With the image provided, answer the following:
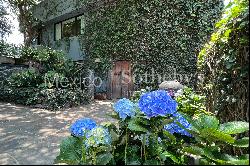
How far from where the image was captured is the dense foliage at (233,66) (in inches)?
90.7

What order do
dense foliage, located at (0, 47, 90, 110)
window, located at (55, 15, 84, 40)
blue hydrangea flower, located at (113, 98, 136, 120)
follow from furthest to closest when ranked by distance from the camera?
1. window, located at (55, 15, 84, 40)
2. dense foliage, located at (0, 47, 90, 110)
3. blue hydrangea flower, located at (113, 98, 136, 120)

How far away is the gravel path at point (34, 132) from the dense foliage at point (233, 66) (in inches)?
46.5

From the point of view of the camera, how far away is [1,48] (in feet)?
56.1

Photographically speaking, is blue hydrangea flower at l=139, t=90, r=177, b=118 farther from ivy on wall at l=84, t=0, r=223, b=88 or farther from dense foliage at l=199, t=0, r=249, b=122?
ivy on wall at l=84, t=0, r=223, b=88

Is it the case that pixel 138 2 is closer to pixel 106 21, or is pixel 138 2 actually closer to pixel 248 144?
pixel 106 21

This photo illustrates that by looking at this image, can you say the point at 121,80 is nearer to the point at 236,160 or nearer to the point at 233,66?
the point at 233,66

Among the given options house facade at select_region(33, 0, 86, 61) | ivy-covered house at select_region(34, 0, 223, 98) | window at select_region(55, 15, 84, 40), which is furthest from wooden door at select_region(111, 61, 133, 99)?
window at select_region(55, 15, 84, 40)

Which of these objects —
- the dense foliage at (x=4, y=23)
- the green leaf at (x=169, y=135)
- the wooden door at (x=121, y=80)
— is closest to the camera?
the green leaf at (x=169, y=135)

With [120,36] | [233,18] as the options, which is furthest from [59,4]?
[233,18]

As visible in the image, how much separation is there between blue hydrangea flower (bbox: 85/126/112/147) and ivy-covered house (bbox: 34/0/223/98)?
1199cm

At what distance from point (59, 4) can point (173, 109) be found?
17.5 metres

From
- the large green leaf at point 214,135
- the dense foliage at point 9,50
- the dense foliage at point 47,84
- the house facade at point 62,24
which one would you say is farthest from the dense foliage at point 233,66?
the dense foliage at point 9,50

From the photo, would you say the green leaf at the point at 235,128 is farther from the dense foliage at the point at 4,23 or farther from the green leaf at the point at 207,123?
the dense foliage at the point at 4,23

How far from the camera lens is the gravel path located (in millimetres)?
4227
